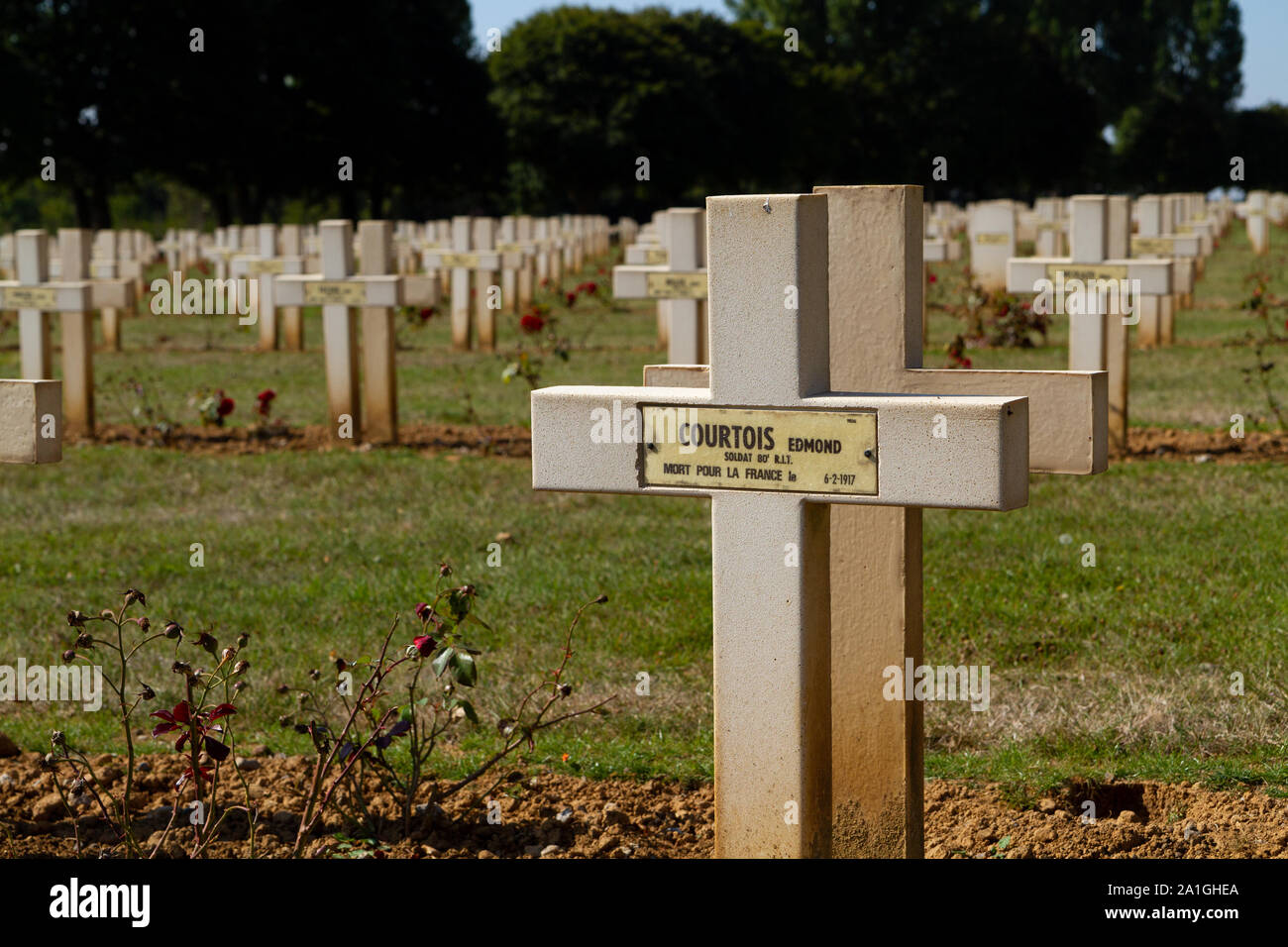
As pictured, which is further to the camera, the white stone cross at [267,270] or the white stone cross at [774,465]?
the white stone cross at [267,270]

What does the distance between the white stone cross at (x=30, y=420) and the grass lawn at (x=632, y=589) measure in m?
1.29

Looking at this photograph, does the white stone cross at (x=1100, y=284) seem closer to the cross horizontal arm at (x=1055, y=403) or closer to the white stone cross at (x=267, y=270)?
the cross horizontal arm at (x=1055, y=403)

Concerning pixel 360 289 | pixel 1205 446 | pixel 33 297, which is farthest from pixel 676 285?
pixel 33 297

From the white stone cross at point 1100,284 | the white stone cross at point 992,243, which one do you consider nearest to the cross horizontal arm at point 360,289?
the white stone cross at point 1100,284

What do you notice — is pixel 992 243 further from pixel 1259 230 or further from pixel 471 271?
pixel 1259 230

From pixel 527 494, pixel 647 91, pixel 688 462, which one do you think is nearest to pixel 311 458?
pixel 527 494

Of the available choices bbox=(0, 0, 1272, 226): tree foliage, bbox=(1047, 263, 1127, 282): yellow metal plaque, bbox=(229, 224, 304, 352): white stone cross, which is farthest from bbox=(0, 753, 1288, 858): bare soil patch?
bbox=(0, 0, 1272, 226): tree foliage

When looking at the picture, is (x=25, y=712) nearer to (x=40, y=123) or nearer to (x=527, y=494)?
(x=527, y=494)

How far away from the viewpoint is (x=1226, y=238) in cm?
3800

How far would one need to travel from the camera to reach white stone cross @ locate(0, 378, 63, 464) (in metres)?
3.87

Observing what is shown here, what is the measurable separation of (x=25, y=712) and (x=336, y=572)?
5.89 ft

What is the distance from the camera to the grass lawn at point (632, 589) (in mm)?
4871

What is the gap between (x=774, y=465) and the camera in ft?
10.7

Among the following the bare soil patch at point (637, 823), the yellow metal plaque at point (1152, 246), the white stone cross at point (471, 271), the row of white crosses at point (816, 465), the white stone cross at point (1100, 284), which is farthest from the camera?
the white stone cross at point (471, 271)
